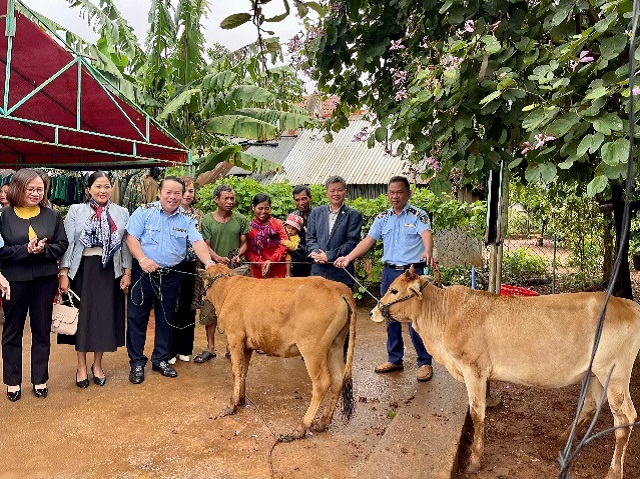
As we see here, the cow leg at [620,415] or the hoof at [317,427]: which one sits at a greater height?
the cow leg at [620,415]

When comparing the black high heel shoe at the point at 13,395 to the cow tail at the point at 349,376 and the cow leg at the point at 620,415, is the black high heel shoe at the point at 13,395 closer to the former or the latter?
the cow tail at the point at 349,376

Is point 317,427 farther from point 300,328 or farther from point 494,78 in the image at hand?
point 494,78

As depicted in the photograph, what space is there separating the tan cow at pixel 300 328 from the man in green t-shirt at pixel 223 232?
1.37m

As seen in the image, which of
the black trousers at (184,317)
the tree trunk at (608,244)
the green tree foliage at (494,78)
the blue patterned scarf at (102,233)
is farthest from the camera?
the tree trunk at (608,244)

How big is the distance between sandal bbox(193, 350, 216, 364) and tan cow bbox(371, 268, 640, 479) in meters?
2.92

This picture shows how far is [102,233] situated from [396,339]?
3.06 m

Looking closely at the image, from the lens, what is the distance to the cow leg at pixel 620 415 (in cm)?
345

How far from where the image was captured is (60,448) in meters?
4.03

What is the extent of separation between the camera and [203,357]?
6.09 m

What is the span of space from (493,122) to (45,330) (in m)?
4.21

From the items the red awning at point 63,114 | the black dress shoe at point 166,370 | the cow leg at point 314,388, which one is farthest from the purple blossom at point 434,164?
the red awning at point 63,114

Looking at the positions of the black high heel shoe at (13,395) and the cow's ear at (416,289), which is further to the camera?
the black high heel shoe at (13,395)

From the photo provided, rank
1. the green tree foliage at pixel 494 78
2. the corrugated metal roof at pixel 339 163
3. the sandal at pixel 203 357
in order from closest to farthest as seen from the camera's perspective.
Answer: the green tree foliage at pixel 494 78 < the sandal at pixel 203 357 < the corrugated metal roof at pixel 339 163

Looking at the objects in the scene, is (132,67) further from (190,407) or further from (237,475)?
(237,475)
